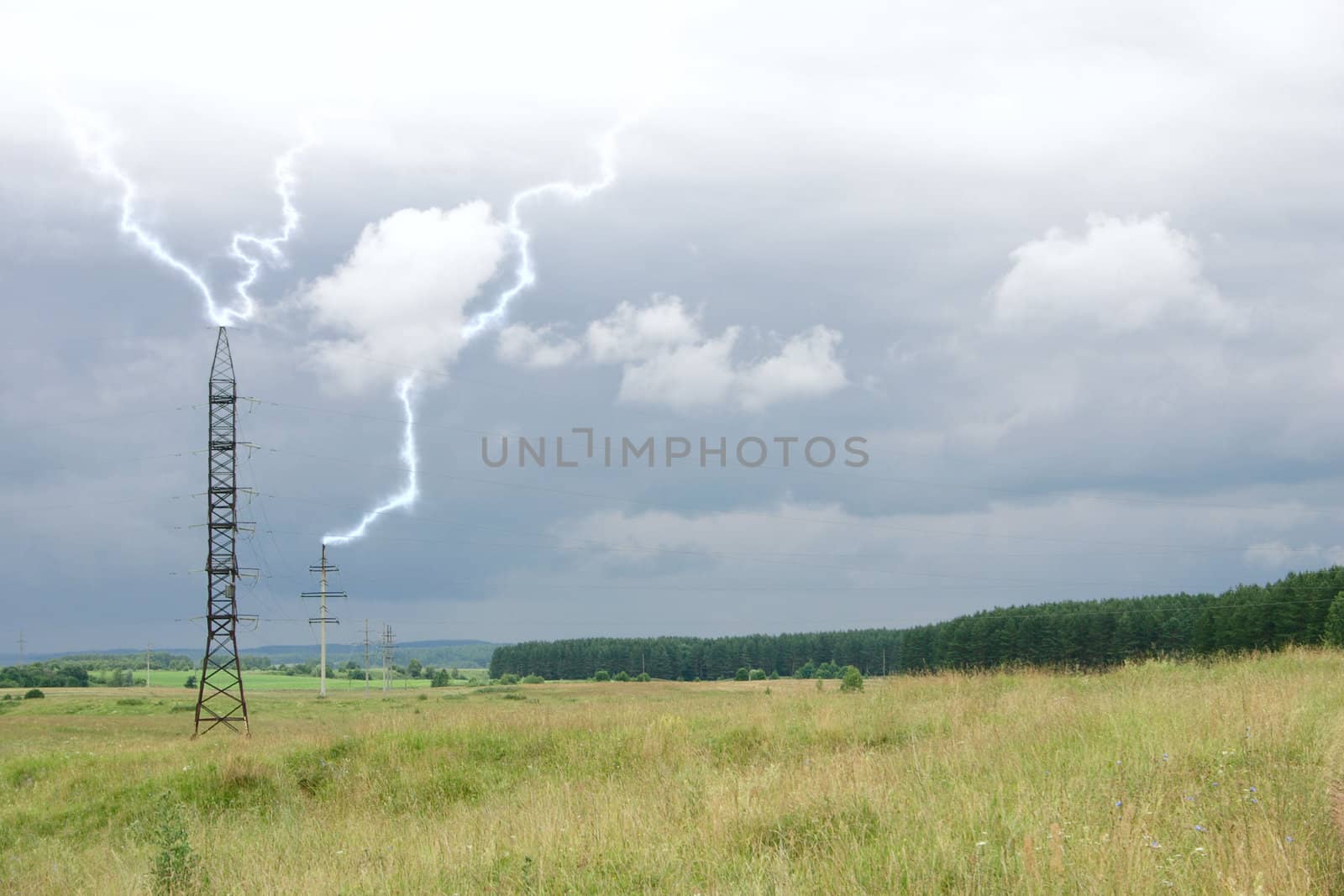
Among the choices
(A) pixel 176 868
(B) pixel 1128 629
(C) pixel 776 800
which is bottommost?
(B) pixel 1128 629

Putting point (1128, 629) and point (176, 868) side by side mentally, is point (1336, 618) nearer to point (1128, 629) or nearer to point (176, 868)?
point (1128, 629)

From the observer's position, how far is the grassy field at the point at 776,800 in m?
6.47

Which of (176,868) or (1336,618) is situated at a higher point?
(176,868)

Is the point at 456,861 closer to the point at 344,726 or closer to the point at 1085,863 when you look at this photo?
the point at 1085,863

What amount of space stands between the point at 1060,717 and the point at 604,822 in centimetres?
743

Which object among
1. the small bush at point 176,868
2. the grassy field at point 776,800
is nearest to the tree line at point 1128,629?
the grassy field at point 776,800

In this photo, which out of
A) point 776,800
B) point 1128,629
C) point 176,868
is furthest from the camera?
point 1128,629

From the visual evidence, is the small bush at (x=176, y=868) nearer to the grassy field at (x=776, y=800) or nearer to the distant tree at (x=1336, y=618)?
the grassy field at (x=776, y=800)

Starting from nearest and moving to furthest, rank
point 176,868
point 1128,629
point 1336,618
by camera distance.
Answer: point 176,868 < point 1336,618 < point 1128,629

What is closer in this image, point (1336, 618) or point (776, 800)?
point (776, 800)

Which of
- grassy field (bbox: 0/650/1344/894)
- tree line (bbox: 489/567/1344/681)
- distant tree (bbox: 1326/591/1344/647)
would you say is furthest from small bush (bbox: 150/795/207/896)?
distant tree (bbox: 1326/591/1344/647)

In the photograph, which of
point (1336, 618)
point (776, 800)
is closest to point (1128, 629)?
point (1336, 618)

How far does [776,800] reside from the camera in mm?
9023

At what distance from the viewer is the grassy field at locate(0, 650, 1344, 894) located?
21.2 ft
